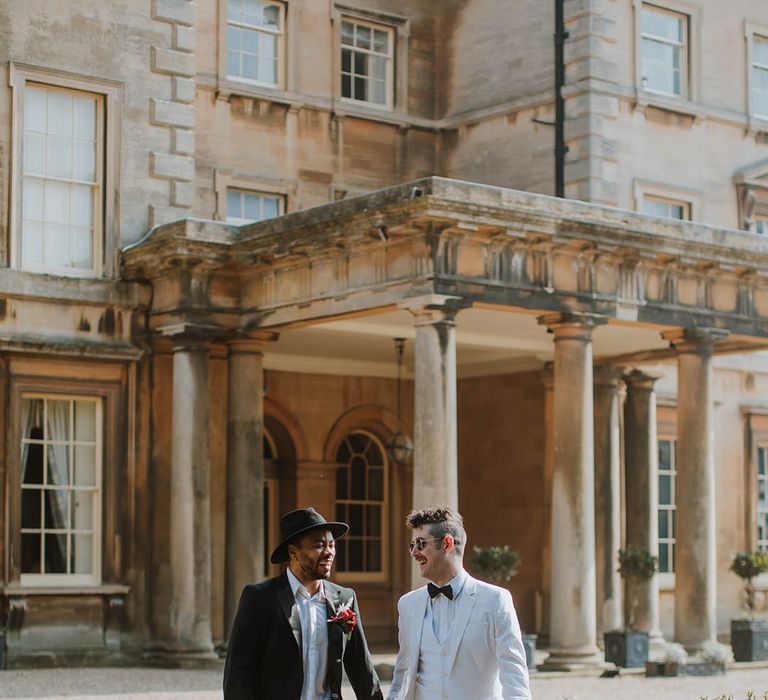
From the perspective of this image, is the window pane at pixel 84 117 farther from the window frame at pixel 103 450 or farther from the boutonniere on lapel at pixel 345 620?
the boutonniere on lapel at pixel 345 620

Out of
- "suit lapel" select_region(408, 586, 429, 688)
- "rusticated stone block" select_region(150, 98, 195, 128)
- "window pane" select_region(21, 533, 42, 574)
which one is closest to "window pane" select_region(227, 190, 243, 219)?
"rusticated stone block" select_region(150, 98, 195, 128)


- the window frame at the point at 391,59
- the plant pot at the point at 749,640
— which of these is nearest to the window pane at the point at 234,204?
the window frame at the point at 391,59

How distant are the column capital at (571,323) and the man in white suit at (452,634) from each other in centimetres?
1062

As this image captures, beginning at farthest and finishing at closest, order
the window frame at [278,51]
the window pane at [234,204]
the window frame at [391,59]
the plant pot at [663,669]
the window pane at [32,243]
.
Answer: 1. the window frame at [391,59]
2. the window pane at [234,204]
3. the window frame at [278,51]
4. the window pane at [32,243]
5. the plant pot at [663,669]

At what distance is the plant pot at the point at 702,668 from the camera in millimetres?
18234

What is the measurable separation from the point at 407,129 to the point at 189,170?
187 inches

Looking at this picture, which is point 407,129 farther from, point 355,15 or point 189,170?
point 189,170

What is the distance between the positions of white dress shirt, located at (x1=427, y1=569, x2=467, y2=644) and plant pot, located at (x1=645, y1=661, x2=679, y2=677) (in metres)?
11.4

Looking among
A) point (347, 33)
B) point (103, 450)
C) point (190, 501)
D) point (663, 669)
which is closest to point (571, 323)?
point (663, 669)

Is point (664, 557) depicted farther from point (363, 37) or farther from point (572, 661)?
point (363, 37)

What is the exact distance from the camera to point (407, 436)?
24078 millimetres

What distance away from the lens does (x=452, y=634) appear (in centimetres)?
727

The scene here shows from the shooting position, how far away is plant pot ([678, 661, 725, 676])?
18.2 m

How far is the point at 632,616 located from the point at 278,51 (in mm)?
9059
